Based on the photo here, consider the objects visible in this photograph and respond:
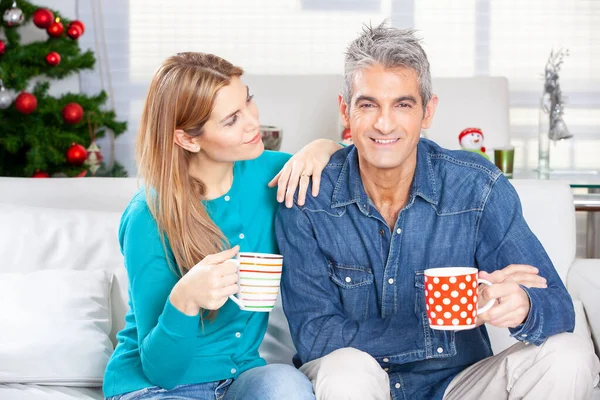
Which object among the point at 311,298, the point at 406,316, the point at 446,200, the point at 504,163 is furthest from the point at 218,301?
the point at 504,163

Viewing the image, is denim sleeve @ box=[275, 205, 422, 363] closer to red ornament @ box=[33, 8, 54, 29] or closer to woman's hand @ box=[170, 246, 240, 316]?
woman's hand @ box=[170, 246, 240, 316]

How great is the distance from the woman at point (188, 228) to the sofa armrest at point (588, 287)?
2.31 ft

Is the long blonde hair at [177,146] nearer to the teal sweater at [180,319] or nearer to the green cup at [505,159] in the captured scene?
the teal sweater at [180,319]

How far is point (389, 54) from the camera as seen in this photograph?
5.47ft

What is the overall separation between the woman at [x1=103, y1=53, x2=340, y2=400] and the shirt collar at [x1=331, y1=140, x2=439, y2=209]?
0.06 m

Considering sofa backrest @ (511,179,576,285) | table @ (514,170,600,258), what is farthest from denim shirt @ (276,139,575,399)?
table @ (514,170,600,258)

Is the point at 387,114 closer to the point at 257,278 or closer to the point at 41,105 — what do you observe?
the point at 257,278

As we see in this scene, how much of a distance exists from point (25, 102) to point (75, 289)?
2.34m

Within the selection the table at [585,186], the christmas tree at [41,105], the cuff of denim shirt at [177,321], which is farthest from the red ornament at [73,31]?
the cuff of denim shirt at [177,321]

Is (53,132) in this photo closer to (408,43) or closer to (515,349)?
(408,43)

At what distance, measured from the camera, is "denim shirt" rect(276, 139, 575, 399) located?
1632mm

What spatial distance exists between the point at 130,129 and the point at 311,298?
11.3 ft

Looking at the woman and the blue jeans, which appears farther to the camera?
the woman

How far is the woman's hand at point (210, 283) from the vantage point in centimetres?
137
